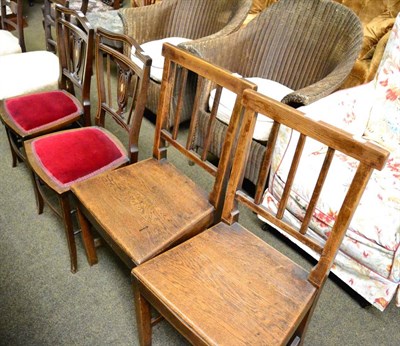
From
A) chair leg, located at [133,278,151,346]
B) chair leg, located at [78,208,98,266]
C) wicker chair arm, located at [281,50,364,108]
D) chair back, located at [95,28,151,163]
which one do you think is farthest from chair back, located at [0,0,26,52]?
chair leg, located at [133,278,151,346]

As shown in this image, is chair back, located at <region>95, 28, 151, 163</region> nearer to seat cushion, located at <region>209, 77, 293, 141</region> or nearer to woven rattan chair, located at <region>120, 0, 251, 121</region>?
seat cushion, located at <region>209, 77, 293, 141</region>

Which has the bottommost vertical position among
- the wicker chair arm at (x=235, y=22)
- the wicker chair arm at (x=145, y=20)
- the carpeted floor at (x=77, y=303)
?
the carpeted floor at (x=77, y=303)

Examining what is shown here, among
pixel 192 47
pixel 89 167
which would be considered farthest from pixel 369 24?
pixel 89 167

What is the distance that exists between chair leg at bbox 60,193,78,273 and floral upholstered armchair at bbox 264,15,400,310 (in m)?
0.88

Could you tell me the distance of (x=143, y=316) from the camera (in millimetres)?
1110

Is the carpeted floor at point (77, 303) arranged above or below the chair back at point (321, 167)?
below

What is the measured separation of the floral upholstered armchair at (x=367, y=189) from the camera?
129cm

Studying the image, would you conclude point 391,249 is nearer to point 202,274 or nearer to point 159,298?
point 202,274

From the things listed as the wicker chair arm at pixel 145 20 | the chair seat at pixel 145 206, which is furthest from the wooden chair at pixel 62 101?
the wicker chair arm at pixel 145 20

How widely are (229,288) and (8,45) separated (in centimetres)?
207

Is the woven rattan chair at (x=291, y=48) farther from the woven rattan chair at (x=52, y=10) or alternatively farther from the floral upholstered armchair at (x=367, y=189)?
the woven rattan chair at (x=52, y=10)

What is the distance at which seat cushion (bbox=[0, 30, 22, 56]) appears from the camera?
218 centimetres

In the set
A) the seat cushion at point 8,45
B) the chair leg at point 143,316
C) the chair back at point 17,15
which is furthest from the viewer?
the seat cushion at point 8,45

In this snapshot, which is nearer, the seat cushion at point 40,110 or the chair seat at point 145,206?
the chair seat at point 145,206
